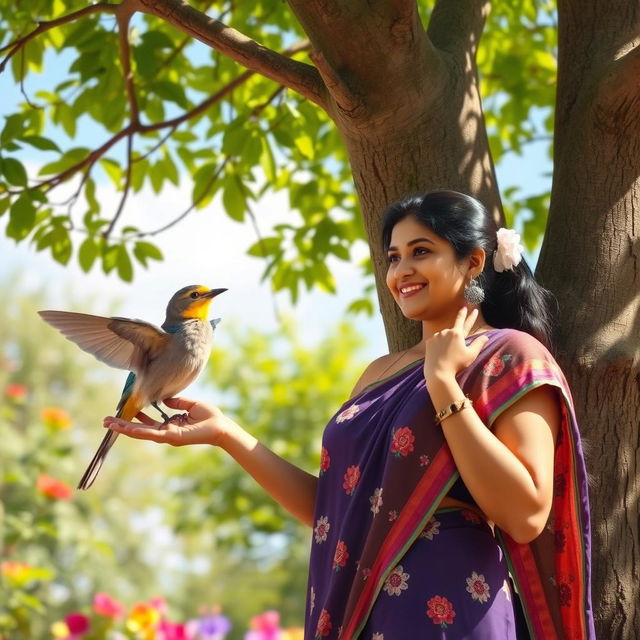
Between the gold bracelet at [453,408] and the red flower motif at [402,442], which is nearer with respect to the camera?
the gold bracelet at [453,408]

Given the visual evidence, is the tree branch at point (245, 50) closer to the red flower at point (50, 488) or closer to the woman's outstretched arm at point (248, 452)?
the woman's outstretched arm at point (248, 452)

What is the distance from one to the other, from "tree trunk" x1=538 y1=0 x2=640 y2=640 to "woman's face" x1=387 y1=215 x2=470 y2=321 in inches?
14.4

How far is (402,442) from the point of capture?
6.51 feet

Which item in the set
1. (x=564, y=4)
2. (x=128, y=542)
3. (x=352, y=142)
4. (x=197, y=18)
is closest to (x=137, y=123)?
(x=197, y=18)

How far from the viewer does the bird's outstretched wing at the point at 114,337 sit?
2.16 m

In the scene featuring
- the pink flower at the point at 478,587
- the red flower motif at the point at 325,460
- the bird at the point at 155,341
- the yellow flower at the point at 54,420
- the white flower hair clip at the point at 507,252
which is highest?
the white flower hair clip at the point at 507,252

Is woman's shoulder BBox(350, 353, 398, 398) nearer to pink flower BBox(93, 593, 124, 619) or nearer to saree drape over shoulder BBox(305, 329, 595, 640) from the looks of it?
saree drape over shoulder BBox(305, 329, 595, 640)

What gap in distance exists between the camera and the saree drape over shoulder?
1.88 metres

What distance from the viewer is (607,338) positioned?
2.34 meters

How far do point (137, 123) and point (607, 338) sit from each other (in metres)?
2.06

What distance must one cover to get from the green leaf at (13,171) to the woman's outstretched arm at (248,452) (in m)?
1.29

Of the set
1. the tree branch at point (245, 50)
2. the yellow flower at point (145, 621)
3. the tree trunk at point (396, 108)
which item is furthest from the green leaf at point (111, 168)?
the yellow flower at point (145, 621)

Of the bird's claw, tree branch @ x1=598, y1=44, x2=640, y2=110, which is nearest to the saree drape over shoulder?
the bird's claw

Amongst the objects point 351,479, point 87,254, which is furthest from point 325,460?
point 87,254
